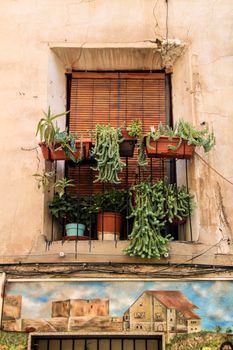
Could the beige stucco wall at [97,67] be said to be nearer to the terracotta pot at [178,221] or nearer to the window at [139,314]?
the terracotta pot at [178,221]

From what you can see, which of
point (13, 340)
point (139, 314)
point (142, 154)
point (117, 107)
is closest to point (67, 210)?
point (142, 154)

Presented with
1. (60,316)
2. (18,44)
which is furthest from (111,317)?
(18,44)

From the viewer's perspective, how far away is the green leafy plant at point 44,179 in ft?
23.9

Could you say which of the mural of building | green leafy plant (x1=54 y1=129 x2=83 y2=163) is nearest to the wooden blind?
green leafy plant (x1=54 y1=129 x2=83 y2=163)

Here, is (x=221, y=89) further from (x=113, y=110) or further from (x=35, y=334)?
(x=35, y=334)

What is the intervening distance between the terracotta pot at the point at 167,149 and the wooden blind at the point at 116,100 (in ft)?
2.40

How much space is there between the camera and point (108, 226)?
7133 mm

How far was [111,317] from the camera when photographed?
6.55m

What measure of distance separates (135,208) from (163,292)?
1078mm

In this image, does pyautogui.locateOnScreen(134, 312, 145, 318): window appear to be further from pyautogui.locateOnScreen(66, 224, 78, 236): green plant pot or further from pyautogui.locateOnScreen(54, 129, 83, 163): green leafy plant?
pyautogui.locateOnScreen(54, 129, 83, 163): green leafy plant

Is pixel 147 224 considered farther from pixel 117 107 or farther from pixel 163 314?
pixel 117 107

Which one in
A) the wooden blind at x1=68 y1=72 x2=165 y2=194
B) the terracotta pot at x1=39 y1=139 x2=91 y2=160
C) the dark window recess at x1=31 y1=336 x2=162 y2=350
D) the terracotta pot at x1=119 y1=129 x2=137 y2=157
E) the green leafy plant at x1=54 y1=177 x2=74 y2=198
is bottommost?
the dark window recess at x1=31 y1=336 x2=162 y2=350

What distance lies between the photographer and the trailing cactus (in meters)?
6.79

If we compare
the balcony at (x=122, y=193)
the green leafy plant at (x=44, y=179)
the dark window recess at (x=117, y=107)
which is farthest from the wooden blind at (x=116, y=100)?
the balcony at (x=122, y=193)
